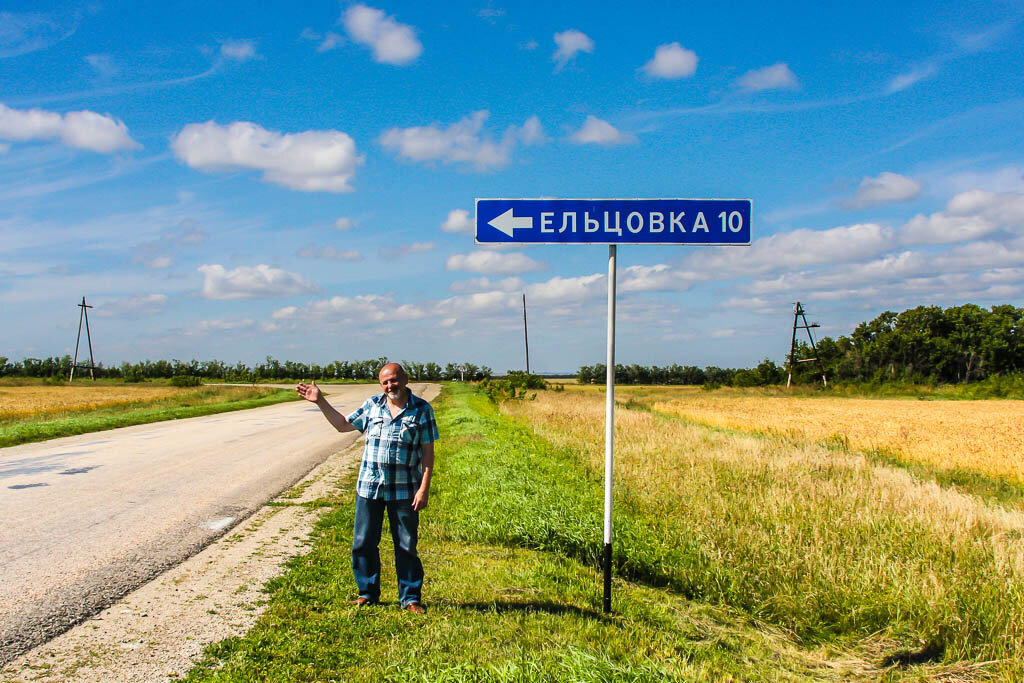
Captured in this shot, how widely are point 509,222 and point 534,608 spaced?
2.93 meters

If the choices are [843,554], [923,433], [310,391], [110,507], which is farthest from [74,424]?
[923,433]

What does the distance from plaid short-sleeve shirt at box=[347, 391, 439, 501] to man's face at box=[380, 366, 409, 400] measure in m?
0.11

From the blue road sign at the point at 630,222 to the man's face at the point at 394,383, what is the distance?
1.25m

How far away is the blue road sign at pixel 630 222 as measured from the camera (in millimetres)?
5145

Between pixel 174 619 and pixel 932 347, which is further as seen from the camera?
pixel 932 347

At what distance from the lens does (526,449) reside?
46.8 ft

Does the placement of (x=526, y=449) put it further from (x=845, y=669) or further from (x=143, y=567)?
(x=845, y=669)

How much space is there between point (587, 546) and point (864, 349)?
90546 millimetres

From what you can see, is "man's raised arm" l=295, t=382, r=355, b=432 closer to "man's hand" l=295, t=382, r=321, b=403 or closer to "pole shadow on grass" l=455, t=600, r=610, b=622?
"man's hand" l=295, t=382, r=321, b=403

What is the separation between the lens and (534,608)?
5109mm

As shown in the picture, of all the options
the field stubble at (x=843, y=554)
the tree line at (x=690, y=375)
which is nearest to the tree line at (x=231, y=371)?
the tree line at (x=690, y=375)

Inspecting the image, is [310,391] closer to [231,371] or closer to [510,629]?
[510,629]

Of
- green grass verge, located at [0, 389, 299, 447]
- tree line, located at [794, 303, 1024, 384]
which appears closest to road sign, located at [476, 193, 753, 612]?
green grass verge, located at [0, 389, 299, 447]

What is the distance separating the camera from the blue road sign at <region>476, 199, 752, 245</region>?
5145 millimetres
